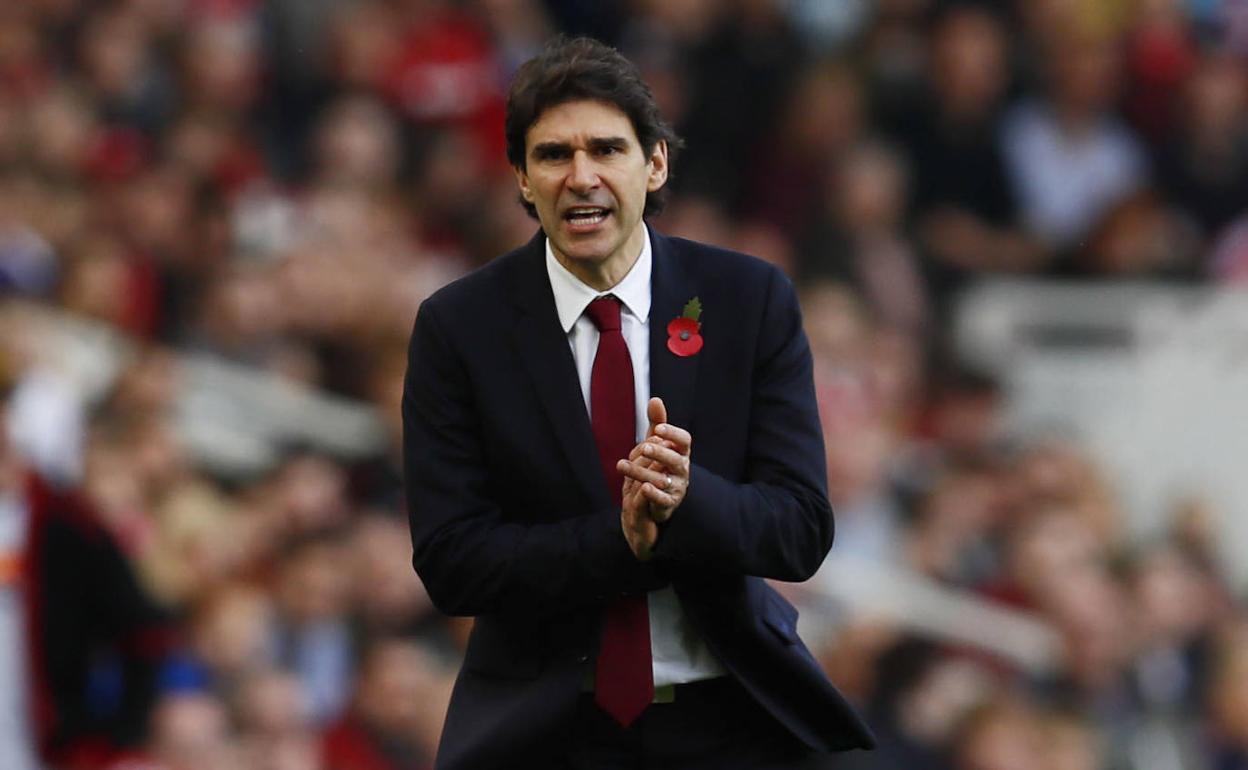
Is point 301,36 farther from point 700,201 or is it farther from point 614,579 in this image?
point 614,579

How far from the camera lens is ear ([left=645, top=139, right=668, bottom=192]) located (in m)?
3.75

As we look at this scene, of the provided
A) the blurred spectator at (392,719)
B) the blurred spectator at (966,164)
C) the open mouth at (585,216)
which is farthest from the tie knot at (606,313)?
the blurred spectator at (966,164)

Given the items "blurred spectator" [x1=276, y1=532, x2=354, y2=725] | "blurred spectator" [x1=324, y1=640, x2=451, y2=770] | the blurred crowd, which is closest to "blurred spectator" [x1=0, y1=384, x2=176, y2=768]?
the blurred crowd

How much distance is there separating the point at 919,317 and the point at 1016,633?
1745 mm

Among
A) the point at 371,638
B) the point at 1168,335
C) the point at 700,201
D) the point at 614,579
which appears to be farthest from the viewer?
the point at 1168,335

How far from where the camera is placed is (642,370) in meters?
3.73

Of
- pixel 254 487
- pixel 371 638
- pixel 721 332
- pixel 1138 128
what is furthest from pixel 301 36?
pixel 721 332

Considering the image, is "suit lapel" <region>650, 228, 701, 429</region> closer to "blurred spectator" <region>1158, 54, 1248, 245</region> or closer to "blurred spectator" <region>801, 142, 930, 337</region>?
"blurred spectator" <region>801, 142, 930, 337</region>

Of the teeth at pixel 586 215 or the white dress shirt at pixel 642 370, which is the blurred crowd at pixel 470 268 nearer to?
the white dress shirt at pixel 642 370

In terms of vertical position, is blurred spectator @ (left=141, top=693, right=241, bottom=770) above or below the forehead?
below

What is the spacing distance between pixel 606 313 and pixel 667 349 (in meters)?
0.11

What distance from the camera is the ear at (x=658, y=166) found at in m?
3.75

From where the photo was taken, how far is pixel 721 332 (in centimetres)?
375

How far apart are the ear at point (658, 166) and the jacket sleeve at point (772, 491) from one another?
0.24 meters
